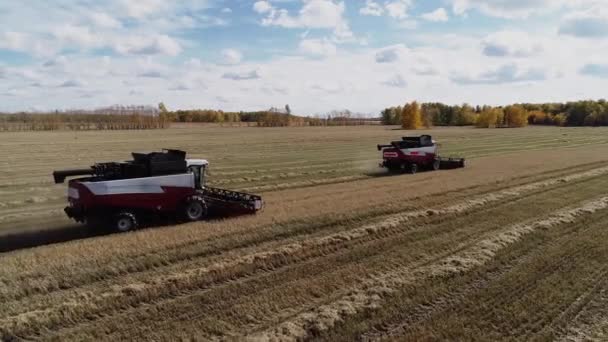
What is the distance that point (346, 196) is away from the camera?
18062 millimetres

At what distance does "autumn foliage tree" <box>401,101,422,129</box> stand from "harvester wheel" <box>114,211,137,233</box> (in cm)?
11756

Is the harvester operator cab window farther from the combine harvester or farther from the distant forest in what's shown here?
the distant forest

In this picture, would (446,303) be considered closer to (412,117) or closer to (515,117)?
(412,117)

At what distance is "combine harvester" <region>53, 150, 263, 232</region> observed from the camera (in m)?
12.5

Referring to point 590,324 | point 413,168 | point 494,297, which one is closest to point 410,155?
point 413,168

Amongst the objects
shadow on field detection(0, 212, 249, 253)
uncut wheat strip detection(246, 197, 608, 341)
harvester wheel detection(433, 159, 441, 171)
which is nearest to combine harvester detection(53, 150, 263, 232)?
shadow on field detection(0, 212, 249, 253)

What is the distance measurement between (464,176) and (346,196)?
9.38m

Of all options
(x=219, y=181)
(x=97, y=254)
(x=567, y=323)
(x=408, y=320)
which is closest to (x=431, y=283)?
(x=408, y=320)

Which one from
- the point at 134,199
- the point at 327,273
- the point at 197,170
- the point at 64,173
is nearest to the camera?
the point at 327,273

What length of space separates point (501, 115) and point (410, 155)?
126 metres

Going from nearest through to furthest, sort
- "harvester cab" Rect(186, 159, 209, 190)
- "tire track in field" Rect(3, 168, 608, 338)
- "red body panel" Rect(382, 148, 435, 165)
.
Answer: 1. "tire track in field" Rect(3, 168, 608, 338)
2. "harvester cab" Rect(186, 159, 209, 190)
3. "red body panel" Rect(382, 148, 435, 165)

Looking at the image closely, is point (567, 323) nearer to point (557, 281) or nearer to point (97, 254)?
point (557, 281)

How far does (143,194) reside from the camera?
13188mm

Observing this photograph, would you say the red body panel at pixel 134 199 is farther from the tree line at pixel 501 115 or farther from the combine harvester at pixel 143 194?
the tree line at pixel 501 115
